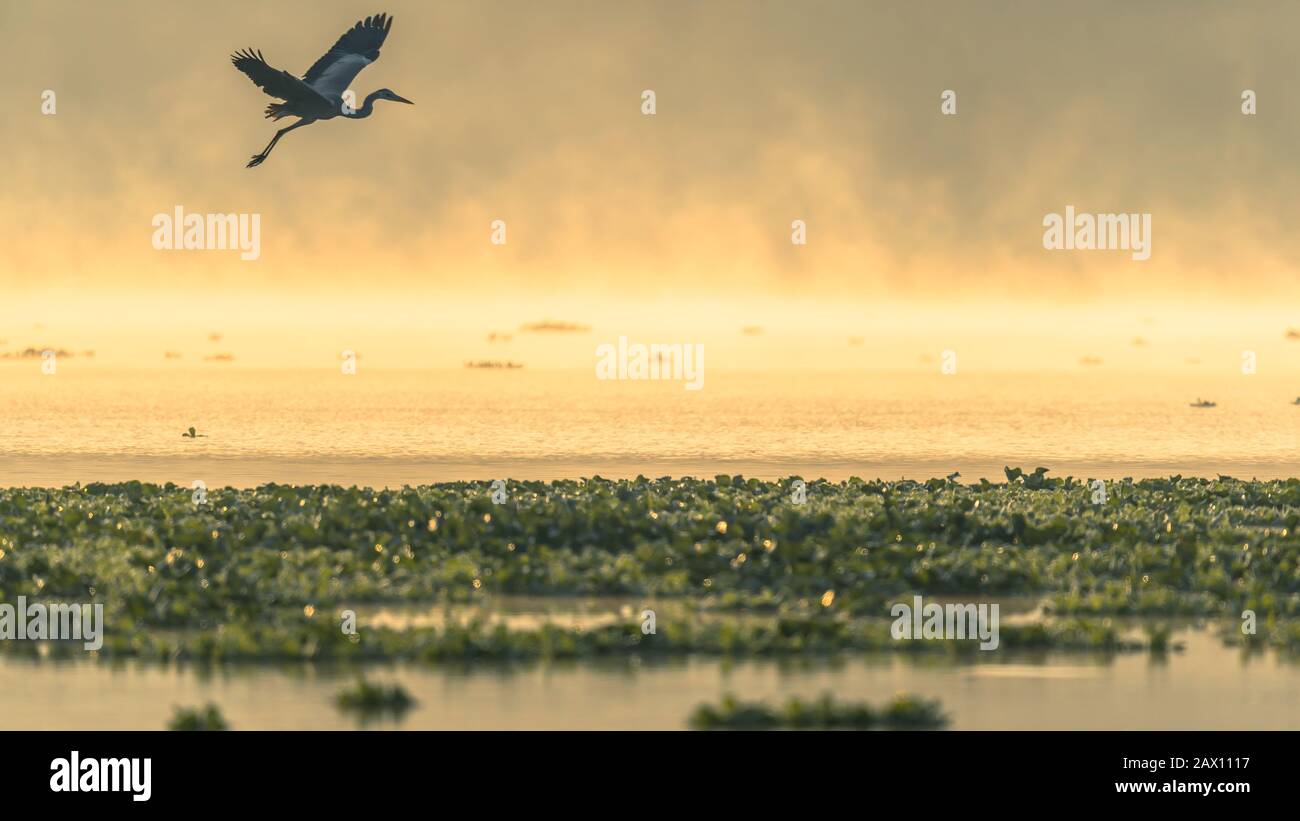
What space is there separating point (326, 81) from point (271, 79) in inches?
119

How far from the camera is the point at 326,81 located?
43.9 m

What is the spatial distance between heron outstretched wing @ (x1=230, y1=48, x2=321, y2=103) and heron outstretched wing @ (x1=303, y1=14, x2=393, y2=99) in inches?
72.2

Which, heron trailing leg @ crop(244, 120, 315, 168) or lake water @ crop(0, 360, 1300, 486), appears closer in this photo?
heron trailing leg @ crop(244, 120, 315, 168)

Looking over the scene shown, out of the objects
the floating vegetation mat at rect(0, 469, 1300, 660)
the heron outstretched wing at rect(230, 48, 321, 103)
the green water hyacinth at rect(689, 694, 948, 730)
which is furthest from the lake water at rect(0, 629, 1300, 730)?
the heron outstretched wing at rect(230, 48, 321, 103)

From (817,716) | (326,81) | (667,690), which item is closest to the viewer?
(817,716)

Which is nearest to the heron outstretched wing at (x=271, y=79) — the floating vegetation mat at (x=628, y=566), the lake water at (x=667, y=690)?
the floating vegetation mat at (x=628, y=566)

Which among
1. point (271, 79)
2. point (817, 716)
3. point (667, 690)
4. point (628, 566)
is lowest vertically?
point (817, 716)

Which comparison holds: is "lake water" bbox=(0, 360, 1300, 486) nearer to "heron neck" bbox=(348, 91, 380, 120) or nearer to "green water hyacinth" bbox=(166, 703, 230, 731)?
"heron neck" bbox=(348, 91, 380, 120)

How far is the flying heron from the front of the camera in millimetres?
40875

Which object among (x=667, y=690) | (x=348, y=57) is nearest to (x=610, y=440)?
(x=348, y=57)

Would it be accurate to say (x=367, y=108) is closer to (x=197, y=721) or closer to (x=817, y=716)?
(x=197, y=721)

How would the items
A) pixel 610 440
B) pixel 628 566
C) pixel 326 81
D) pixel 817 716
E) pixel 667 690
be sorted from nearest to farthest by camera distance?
pixel 817 716, pixel 667 690, pixel 628 566, pixel 326 81, pixel 610 440
